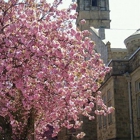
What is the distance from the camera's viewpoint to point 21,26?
1003cm

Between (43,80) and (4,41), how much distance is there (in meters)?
1.59

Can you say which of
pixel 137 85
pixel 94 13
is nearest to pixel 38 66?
pixel 137 85

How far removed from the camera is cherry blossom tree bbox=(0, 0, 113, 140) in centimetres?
992

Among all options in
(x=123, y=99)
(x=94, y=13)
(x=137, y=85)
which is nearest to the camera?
(x=137, y=85)

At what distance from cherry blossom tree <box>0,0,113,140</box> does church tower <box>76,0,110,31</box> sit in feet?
169

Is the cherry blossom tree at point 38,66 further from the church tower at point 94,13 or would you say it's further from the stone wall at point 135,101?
the church tower at point 94,13

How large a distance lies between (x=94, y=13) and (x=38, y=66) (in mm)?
56948

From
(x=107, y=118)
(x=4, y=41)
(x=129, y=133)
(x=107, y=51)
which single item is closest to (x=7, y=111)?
(x=4, y=41)

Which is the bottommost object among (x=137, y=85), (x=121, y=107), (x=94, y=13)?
(x=121, y=107)

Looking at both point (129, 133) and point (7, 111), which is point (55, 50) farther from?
point (129, 133)

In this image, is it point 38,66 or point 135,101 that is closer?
point 38,66

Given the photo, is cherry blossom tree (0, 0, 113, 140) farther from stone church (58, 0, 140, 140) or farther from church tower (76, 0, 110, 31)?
church tower (76, 0, 110, 31)

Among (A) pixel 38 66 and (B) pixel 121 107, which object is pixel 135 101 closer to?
(B) pixel 121 107

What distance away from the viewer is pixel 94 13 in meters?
66.2
